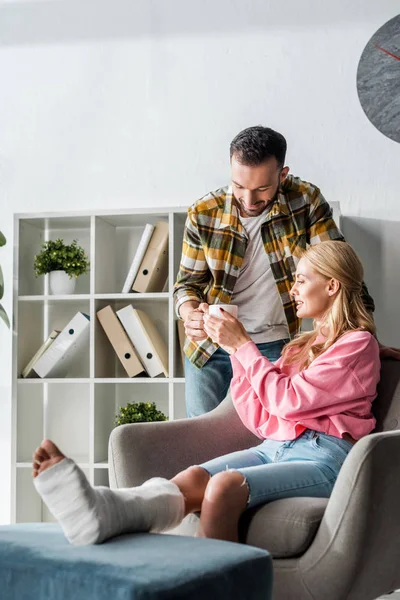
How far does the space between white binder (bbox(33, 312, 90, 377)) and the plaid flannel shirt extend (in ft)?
2.39

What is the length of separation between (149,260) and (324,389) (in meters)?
1.37

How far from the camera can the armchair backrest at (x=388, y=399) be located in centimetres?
214

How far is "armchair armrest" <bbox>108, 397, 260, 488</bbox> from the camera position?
6.94 feet

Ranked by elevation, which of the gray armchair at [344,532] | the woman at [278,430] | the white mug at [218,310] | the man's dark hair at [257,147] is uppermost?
the man's dark hair at [257,147]

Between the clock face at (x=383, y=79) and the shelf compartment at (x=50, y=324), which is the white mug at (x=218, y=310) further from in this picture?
the clock face at (x=383, y=79)

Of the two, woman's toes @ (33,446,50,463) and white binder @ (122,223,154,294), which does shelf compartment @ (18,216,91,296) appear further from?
woman's toes @ (33,446,50,463)

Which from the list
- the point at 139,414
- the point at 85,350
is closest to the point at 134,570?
the point at 139,414

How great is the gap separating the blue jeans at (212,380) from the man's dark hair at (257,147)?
0.57 m

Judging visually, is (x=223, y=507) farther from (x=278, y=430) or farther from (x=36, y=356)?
(x=36, y=356)

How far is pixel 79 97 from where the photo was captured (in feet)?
11.7

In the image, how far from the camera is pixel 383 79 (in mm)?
3270

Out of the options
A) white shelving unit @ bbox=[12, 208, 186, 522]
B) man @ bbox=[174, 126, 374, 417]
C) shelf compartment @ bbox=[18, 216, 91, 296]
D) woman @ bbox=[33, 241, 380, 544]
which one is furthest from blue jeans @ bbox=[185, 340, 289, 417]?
shelf compartment @ bbox=[18, 216, 91, 296]

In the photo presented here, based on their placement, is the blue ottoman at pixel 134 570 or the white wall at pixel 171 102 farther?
the white wall at pixel 171 102

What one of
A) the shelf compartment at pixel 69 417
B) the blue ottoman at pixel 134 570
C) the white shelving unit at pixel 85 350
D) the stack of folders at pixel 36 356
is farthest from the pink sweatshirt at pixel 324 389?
the shelf compartment at pixel 69 417
